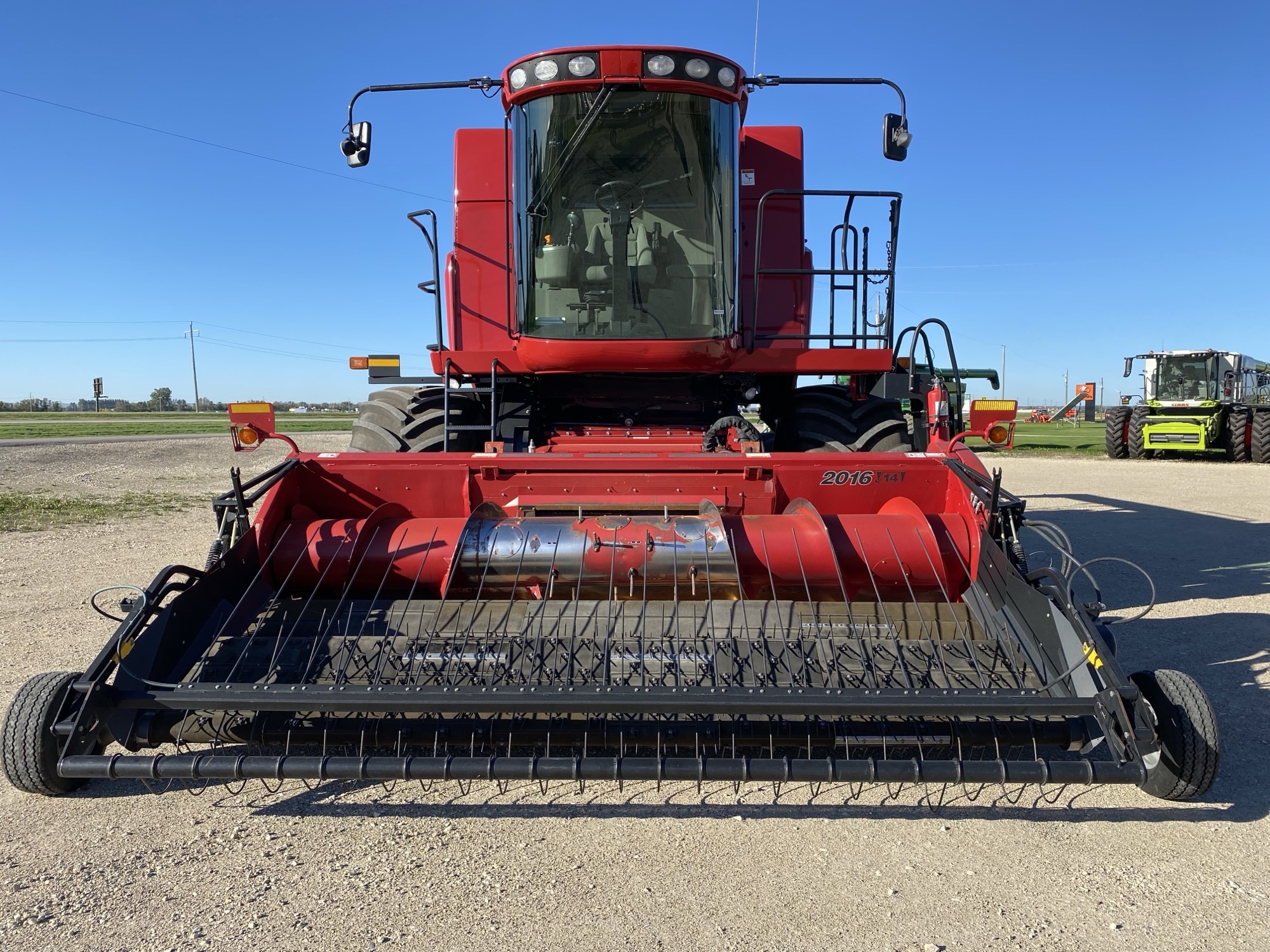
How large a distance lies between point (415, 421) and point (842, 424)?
2.70 m

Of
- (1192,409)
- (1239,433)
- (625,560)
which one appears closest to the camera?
(625,560)

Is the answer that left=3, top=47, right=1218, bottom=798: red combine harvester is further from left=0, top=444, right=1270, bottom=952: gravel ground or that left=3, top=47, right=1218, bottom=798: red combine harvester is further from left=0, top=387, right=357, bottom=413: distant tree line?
left=0, top=387, right=357, bottom=413: distant tree line

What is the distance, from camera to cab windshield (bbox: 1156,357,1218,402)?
72.6 feet

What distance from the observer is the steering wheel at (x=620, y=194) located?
188 inches

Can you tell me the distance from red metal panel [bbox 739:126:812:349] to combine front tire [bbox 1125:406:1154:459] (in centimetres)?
2036

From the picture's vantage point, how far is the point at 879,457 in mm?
3852

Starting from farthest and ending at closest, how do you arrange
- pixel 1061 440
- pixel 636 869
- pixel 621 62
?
pixel 1061 440, pixel 621 62, pixel 636 869

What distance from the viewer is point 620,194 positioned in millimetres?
4781

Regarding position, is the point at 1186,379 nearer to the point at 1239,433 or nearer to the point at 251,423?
the point at 1239,433

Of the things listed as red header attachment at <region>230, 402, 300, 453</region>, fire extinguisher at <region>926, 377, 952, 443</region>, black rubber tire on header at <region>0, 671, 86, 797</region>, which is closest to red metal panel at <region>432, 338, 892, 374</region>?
fire extinguisher at <region>926, 377, 952, 443</region>

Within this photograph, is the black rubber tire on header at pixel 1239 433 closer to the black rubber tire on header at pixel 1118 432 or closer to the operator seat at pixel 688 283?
the black rubber tire on header at pixel 1118 432

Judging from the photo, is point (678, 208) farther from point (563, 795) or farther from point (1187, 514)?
point (1187, 514)

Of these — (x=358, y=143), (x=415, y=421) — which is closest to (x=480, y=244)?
(x=358, y=143)

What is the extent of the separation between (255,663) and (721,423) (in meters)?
2.79
